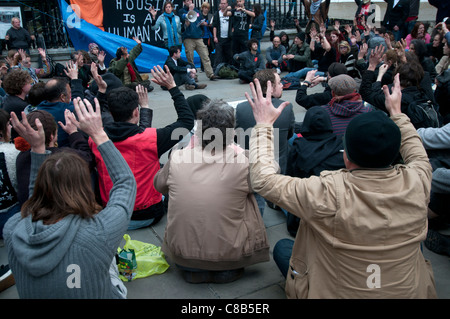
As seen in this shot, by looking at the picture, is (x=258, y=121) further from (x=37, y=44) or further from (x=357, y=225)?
(x=37, y=44)

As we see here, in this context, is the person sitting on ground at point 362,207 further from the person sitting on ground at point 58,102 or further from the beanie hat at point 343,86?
the person sitting on ground at point 58,102

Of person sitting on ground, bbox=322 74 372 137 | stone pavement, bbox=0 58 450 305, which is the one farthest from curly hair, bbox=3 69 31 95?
person sitting on ground, bbox=322 74 372 137

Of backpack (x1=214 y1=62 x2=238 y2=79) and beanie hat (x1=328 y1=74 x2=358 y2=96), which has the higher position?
beanie hat (x1=328 y1=74 x2=358 y2=96)

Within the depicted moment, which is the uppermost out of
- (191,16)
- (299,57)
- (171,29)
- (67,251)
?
(191,16)

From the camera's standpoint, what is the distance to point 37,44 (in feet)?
38.4

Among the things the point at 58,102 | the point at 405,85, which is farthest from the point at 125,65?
the point at 405,85

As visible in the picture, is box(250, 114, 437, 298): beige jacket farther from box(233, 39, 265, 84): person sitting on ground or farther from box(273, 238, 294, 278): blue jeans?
box(233, 39, 265, 84): person sitting on ground

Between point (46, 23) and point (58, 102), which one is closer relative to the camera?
point (58, 102)

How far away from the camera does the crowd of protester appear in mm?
1845

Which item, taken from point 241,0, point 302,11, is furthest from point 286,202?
point 302,11

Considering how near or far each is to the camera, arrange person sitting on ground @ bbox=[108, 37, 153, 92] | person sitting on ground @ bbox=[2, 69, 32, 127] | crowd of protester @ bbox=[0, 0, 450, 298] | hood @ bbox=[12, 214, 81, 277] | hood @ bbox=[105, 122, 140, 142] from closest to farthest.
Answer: hood @ bbox=[12, 214, 81, 277]
crowd of protester @ bbox=[0, 0, 450, 298]
hood @ bbox=[105, 122, 140, 142]
person sitting on ground @ bbox=[2, 69, 32, 127]
person sitting on ground @ bbox=[108, 37, 153, 92]

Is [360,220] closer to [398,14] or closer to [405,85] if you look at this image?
[405,85]

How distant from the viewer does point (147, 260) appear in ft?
10.2

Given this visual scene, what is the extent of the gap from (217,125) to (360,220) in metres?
1.22
